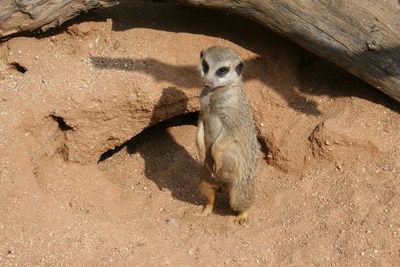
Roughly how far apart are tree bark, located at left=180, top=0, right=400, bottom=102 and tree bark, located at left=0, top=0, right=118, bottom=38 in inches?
31.1

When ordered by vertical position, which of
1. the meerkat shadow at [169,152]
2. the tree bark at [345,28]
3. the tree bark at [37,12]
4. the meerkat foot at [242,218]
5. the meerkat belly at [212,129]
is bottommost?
the meerkat shadow at [169,152]

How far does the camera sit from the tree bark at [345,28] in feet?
13.5

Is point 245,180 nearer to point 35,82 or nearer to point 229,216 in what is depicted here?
point 229,216

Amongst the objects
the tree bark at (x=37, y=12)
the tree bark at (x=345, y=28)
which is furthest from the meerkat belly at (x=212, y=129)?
the tree bark at (x=37, y=12)

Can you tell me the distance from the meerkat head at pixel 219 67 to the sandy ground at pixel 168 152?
0.73 meters

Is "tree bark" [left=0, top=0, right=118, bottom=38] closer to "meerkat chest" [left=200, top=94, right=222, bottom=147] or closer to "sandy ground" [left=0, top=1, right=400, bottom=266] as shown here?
"sandy ground" [left=0, top=1, right=400, bottom=266]

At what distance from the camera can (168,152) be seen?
509 cm

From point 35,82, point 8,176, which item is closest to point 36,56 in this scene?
point 35,82

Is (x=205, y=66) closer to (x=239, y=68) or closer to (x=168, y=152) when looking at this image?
(x=239, y=68)

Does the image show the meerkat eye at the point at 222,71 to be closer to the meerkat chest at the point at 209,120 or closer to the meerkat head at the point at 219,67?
the meerkat head at the point at 219,67

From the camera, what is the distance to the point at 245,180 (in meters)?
4.14

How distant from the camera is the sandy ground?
12.2ft

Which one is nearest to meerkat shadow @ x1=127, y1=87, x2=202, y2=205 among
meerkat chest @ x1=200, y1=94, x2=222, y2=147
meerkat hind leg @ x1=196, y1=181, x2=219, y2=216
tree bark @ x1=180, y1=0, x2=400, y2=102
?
meerkat hind leg @ x1=196, y1=181, x2=219, y2=216

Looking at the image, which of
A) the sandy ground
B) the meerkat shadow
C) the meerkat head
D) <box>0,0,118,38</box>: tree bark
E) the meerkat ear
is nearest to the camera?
the sandy ground
